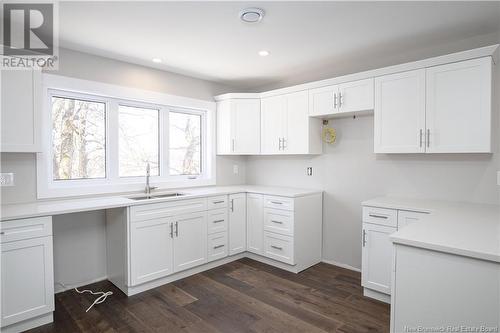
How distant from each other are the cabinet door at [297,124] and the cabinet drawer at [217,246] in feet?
4.48

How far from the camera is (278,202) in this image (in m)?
3.55

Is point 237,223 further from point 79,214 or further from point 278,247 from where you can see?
point 79,214

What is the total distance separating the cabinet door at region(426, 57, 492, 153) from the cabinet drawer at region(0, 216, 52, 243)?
3.35 metres

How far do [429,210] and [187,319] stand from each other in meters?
2.23

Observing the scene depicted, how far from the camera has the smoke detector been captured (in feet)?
7.23

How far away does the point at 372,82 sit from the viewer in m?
3.02

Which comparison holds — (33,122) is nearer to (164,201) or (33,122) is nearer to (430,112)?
Answer: (164,201)

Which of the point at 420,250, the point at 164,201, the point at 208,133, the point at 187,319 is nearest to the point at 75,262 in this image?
the point at 164,201

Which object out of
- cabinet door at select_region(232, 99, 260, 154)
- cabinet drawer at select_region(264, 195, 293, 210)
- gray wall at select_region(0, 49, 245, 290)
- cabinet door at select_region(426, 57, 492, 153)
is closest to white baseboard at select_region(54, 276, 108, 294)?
gray wall at select_region(0, 49, 245, 290)

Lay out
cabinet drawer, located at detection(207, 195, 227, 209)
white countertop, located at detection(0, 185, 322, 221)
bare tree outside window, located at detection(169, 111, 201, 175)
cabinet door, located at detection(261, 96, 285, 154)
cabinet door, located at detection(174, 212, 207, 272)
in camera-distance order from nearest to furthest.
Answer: white countertop, located at detection(0, 185, 322, 221) → cabinet door, located at detection(174, 212, 207, 272) → cabinet drawer, located at detection(207, 195, 227, 209) → cabinet door, located at detection(261, 96, 285, 154) → bare tree outside window, located at detection(169, 111, 201, 175)

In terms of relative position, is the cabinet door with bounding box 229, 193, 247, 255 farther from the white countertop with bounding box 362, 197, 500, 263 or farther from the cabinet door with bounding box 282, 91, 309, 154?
the white countertop with bounding box 362, 197, 500, 263

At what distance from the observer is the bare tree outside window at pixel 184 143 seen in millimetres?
4027

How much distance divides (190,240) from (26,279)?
1.50 metres

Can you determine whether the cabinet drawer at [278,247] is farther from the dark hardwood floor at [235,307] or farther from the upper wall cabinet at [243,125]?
the upper wall cabinet at [243,125]
